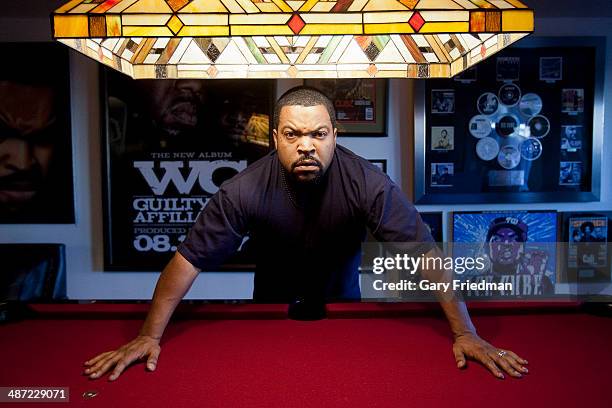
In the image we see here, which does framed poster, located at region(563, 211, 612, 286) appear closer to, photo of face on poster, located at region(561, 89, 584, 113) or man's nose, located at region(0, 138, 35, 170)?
photo of face on poster, located at region(561, 89, 584, 113)

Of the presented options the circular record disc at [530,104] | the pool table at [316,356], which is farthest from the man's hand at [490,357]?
the circular record disc at [530,104]

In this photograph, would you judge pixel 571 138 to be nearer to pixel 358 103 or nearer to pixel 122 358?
pixel 358 103

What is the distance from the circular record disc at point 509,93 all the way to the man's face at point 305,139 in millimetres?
1751

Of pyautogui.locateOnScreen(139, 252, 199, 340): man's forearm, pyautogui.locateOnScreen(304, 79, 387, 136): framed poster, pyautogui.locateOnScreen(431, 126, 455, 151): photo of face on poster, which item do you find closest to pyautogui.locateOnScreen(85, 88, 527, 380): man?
pyautogui.locateOnScreen(139, 252, 199, 340): man's forearm

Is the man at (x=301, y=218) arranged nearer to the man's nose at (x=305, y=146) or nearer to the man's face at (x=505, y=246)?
the man's nose at (x=305, y=146)

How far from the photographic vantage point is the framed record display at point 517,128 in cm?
300

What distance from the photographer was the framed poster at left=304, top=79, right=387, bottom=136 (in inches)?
118

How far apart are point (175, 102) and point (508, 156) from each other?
6.60 feet

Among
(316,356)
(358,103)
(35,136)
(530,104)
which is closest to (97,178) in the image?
(35,136)

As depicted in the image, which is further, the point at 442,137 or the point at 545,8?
the point at 442,137

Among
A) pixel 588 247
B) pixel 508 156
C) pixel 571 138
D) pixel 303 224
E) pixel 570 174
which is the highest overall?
pixel 571 138

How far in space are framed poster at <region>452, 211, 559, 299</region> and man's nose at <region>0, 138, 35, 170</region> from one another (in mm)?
2583

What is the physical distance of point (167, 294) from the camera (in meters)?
1.47

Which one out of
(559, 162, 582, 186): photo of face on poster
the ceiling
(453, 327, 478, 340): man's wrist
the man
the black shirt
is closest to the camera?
(453, 327, 478, 340): man's wrist
